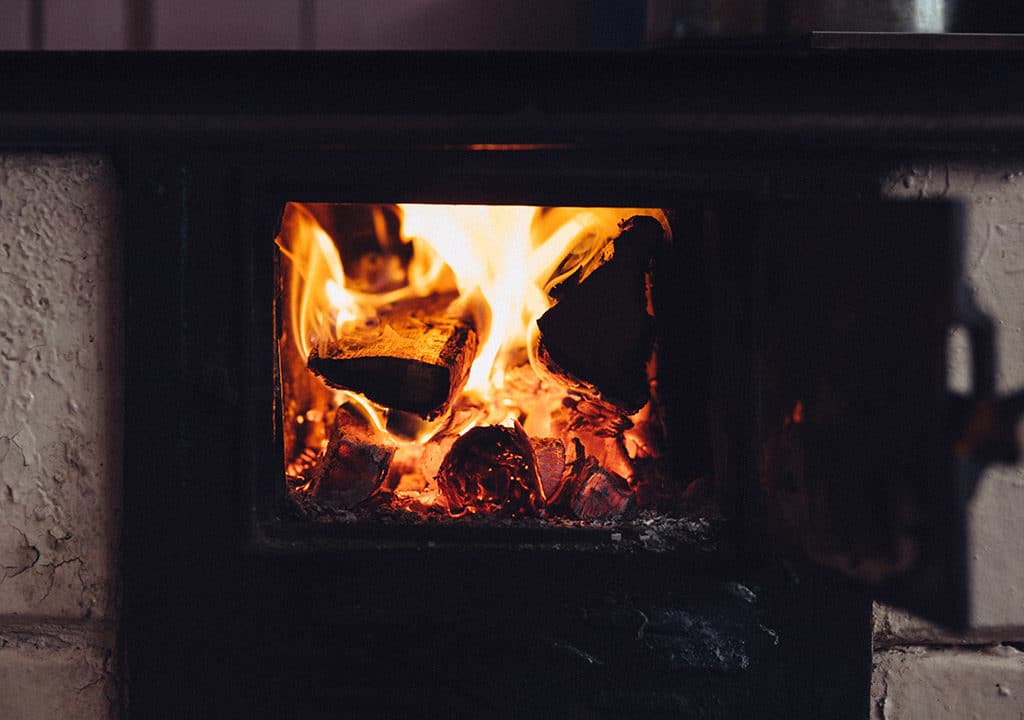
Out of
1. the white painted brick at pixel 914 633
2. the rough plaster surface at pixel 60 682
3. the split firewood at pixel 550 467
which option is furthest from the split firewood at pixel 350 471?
the white painted brick at pixel 914 633

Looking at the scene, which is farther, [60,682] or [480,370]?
[480,370]

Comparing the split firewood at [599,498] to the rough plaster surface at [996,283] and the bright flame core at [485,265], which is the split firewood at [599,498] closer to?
the bright flame core at [485,265]

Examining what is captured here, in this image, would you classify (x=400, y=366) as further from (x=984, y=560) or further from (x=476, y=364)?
(x=984, y=560)

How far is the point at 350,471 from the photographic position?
0.92 m

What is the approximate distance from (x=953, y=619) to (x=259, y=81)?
82cm

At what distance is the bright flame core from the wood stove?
104 millimetres

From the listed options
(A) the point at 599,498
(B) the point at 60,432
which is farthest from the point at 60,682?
(A) the point at 599,498

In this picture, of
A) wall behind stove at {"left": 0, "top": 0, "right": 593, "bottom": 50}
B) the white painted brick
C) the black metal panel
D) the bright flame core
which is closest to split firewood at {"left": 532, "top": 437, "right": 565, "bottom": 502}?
the bright flame core

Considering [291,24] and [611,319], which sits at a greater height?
[291,24]

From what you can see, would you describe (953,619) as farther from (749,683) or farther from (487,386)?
(487,386)

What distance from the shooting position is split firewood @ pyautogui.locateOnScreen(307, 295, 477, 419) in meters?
0.91

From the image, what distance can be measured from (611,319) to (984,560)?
0.49 m

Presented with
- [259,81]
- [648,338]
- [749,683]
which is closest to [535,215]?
[648,338]

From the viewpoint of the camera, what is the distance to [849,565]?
715 millimetres
